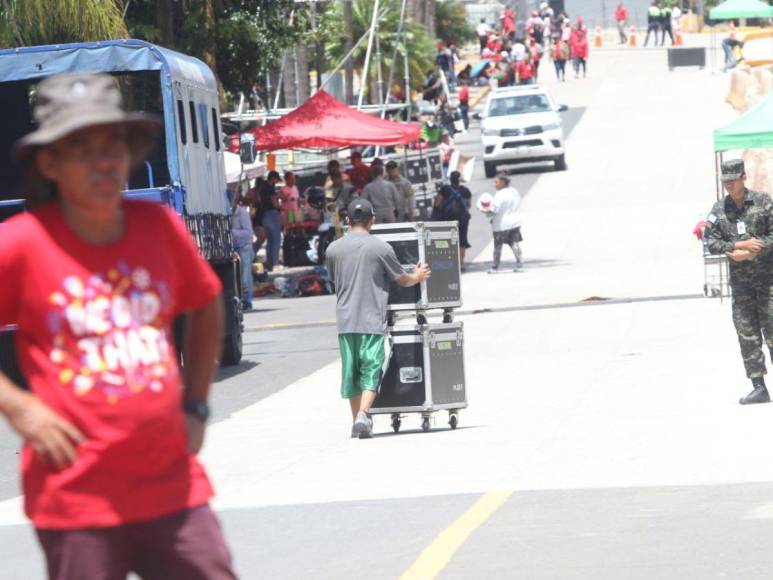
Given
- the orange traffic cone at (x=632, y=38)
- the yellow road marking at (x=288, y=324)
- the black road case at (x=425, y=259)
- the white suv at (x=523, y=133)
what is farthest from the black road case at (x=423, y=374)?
the orange traffic cone at (x=632, y=38)

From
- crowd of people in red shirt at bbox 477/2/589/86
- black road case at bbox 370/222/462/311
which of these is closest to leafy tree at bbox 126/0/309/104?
black road case at bbox 370/222/462/311

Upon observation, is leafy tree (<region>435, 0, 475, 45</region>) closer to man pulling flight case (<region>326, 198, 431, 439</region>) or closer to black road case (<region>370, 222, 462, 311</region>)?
black road case (<region>370, 222, 462, 311</region>)

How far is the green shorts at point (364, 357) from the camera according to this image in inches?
500

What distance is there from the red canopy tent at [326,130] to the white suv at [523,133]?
13359mm

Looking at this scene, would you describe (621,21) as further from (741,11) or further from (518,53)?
(741,11)

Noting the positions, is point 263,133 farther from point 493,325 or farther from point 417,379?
point 417,379

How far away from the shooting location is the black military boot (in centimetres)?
1317

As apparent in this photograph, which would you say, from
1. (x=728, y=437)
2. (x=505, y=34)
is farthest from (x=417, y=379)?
(x=505, y=34)

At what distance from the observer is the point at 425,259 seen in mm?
13055

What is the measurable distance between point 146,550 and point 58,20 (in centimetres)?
1895

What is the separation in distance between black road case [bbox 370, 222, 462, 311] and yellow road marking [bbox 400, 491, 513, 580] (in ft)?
11.5

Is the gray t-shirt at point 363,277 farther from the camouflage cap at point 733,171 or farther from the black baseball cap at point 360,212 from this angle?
the camouflage cap at point 733,171

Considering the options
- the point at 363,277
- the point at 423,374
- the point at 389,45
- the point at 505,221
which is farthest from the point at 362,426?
the point at 389,45

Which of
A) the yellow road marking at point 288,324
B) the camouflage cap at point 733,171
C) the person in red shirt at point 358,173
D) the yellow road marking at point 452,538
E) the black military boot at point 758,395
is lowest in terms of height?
the yellow road marking at point 288,324
